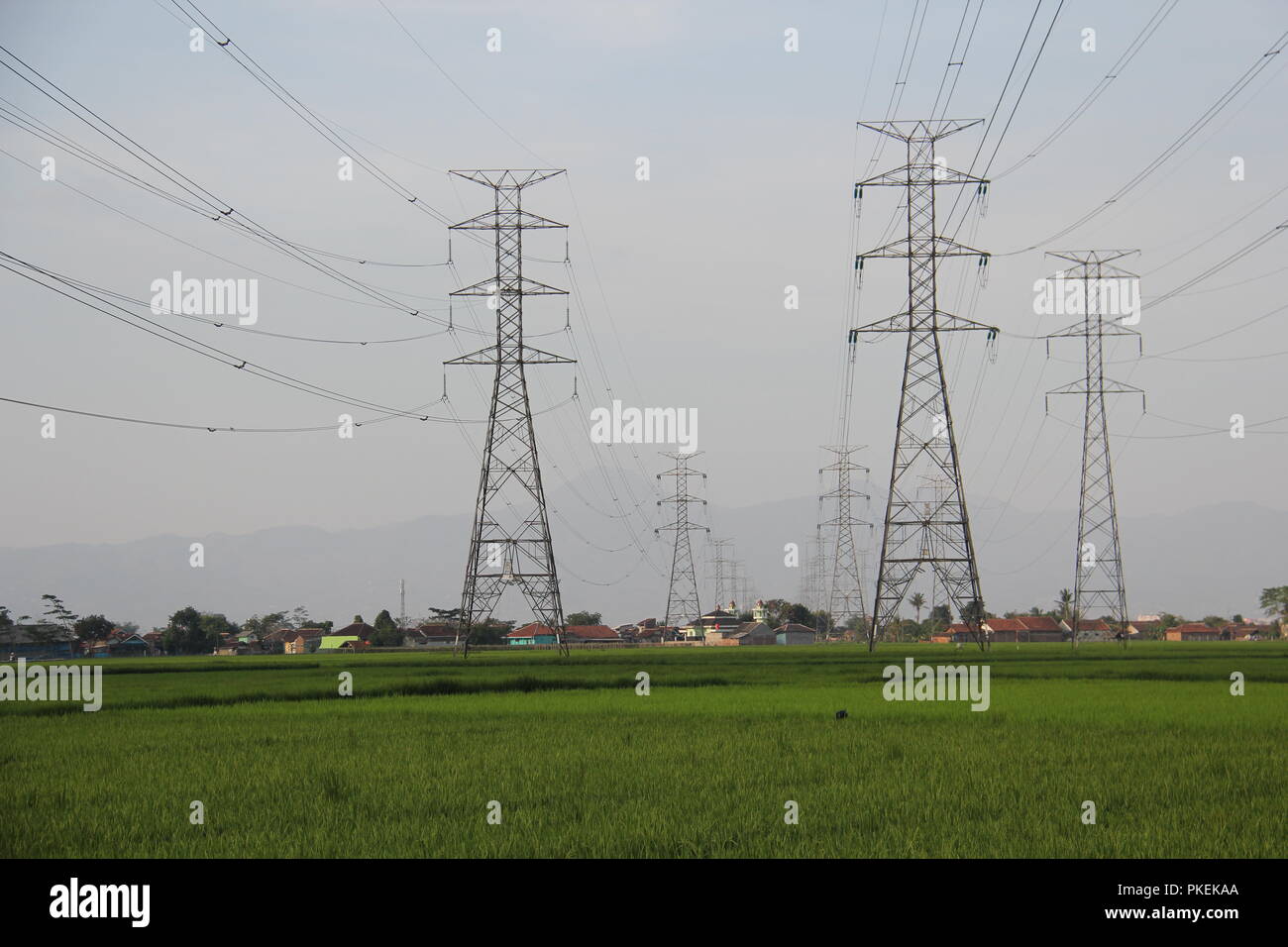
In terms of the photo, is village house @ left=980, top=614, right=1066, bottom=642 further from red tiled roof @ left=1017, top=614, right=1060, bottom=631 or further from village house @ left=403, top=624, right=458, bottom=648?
village house @ left=403, top=624, right=458, bottom=648

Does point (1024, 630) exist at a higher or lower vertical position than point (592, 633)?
higher

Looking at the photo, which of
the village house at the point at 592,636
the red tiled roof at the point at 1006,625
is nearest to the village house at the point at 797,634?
the village house at the point at 592,636

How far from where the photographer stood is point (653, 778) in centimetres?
1655

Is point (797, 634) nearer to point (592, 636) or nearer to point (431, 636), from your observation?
point (592, 636)

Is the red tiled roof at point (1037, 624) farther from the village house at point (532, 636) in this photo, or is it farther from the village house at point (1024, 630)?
the village house at point (532, 636)

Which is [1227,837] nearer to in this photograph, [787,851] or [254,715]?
[787,851]

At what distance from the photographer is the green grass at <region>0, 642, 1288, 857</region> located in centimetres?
1188

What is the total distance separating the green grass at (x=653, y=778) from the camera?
11.9m

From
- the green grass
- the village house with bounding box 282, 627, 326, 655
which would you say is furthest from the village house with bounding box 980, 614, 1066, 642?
the green grass

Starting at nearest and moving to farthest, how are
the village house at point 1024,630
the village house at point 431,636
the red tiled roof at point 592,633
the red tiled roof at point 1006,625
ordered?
1. the village house at point 431,636
2. the village house at point 1024,630
3. the red tiled roof at point 1006,625
4. the red tiled roof at point 592,633

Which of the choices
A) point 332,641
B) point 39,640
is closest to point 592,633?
point 332,641

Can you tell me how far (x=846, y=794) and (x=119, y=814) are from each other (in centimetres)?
928

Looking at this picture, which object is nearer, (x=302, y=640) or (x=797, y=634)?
(x=302, y=640)
